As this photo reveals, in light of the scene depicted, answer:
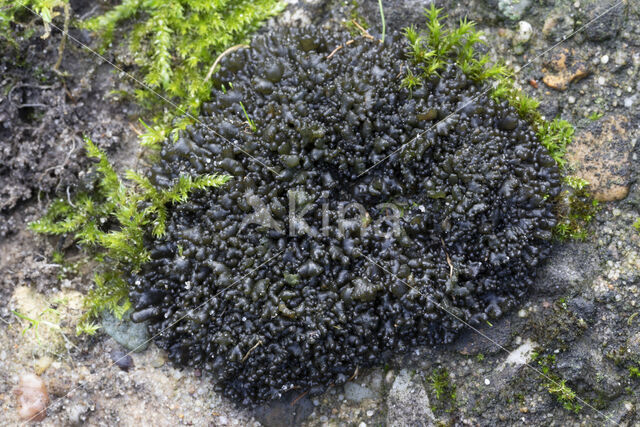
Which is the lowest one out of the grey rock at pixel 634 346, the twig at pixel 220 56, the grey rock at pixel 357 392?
the grey rock at pixel 357 392

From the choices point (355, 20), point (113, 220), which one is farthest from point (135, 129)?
point (355, 20)

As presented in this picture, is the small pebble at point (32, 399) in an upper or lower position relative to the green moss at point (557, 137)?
lower

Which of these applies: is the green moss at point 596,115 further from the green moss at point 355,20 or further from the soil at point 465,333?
the green moss at point 355,20

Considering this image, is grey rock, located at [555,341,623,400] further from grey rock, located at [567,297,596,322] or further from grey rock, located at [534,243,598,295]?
grey rock, located at [534,243,598,295]

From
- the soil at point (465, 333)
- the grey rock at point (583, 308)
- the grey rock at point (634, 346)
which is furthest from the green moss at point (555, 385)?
the grey rock at point (634, 346)

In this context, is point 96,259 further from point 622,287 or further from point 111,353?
point 622,287
